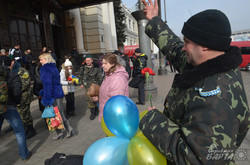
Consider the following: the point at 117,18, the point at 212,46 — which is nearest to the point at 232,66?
the point at 212,46

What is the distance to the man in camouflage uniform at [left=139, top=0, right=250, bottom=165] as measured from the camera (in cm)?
82

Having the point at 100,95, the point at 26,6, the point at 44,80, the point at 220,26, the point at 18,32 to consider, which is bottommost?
the point at 100,95

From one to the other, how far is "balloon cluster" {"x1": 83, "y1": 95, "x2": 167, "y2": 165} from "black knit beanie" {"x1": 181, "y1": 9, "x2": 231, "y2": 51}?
2.18ft

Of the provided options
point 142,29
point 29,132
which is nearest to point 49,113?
point 29,132

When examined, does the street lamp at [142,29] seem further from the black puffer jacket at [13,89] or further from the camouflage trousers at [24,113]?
the black puffer jacket at [13,89]

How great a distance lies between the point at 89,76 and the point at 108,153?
366 cm

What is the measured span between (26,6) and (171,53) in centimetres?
1043

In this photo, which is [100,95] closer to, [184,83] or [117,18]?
[184,83]

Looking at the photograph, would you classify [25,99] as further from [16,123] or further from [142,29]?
[142,29]

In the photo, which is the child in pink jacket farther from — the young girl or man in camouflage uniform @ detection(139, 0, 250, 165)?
the young girl

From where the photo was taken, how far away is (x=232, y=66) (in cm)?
93

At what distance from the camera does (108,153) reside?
4.36ft

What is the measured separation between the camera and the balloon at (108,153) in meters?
1.31

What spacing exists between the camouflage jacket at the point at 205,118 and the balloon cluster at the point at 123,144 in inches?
4.7
